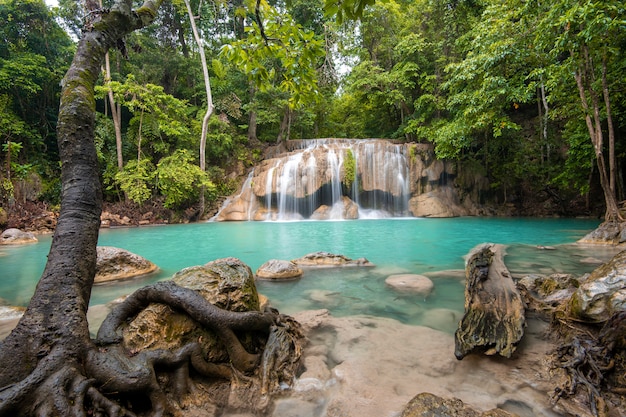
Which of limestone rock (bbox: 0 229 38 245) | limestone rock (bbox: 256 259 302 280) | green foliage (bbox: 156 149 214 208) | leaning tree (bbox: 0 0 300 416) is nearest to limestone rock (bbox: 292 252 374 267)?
limestone rock (bbox: 256 259 302 280)

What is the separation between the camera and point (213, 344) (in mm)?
2193

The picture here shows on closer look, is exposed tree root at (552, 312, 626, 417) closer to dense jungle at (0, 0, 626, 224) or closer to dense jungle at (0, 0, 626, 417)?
dense jungle at (0, 0, 626, 417)

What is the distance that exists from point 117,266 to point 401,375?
542cm

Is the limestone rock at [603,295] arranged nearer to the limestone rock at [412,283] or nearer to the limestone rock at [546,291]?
the limestone rock at [546,291]

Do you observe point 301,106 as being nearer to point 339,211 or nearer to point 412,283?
point 339,211

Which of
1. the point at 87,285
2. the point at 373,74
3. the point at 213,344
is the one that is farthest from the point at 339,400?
the point at 373,74

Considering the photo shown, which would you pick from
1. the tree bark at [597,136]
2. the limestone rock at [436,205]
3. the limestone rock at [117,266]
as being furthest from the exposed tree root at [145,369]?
the limestone rock at [436,205]

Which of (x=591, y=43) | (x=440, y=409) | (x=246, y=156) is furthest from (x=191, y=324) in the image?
(x=246, y=156)

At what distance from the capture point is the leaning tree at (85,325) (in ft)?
4.75

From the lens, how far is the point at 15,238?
33.0ft

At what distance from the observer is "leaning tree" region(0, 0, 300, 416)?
1.45 m

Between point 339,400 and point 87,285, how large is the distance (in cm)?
173

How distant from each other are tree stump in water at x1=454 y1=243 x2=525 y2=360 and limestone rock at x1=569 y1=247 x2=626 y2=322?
42 cm

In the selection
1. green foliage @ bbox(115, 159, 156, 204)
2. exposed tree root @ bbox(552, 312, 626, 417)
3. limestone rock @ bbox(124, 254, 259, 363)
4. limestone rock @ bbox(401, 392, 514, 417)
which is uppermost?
green foliage @ bbox(115, 159, 156, 204)
